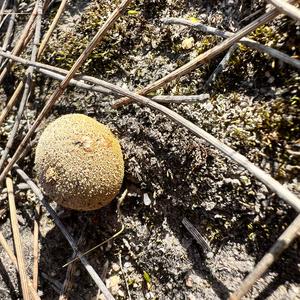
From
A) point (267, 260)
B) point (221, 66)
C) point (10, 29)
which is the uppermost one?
point (221, 66)

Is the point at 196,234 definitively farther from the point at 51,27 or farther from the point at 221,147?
the point at 51,27

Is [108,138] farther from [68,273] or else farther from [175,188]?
[68,273]

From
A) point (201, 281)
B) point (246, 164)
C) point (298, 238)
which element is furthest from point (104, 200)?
point (298, 238)

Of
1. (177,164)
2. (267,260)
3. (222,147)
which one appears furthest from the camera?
(177,164)

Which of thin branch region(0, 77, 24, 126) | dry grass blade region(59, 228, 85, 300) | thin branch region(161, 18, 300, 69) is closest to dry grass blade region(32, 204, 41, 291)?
dry grass blade region(59, 228, 85, 300)

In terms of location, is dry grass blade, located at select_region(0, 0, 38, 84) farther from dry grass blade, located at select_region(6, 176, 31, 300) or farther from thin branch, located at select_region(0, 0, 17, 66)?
dry grass blade, located at select_region(6, 176, 31, 300)

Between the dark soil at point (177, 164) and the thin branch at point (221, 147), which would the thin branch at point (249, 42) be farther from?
the thin branch at point (221, 147)

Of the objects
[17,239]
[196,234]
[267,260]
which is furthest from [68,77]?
[267,260]
